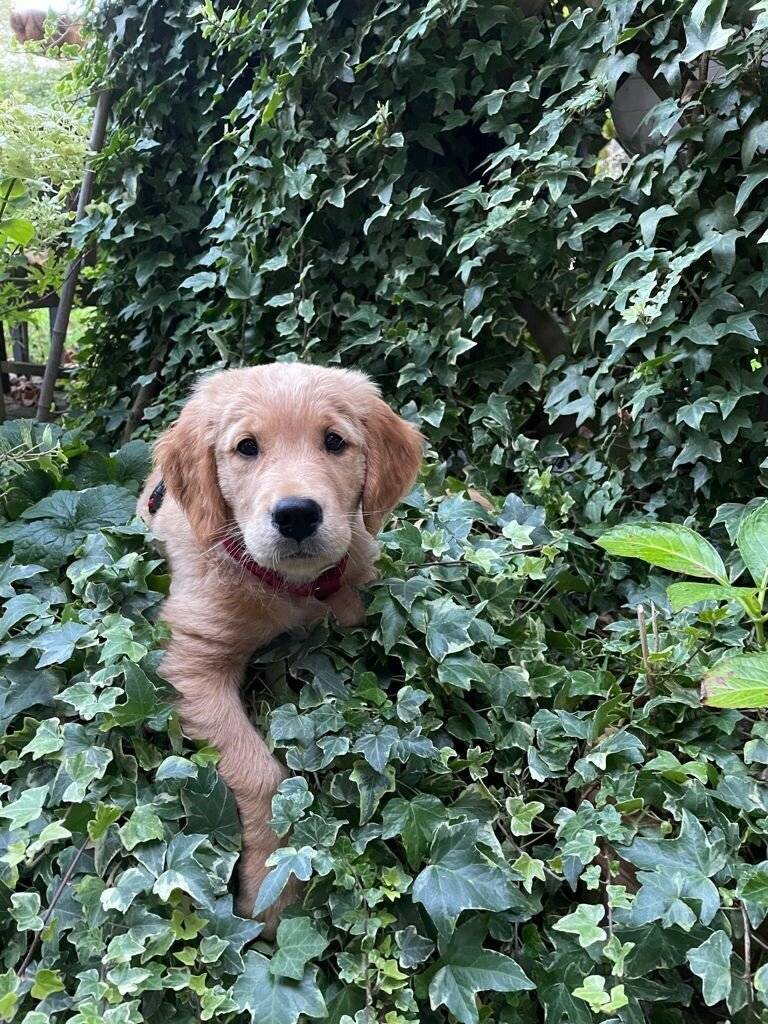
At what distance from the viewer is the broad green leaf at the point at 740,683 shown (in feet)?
4.66

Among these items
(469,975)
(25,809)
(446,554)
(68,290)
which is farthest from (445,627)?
(68,290)

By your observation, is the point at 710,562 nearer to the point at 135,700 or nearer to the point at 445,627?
the point at 445,627

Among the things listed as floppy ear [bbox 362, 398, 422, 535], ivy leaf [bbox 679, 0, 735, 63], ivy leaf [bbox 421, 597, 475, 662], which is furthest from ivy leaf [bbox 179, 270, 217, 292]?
ivy leaf [bbox 421, 597, 475, 662]

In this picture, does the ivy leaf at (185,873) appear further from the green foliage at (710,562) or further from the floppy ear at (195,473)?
the green foliage at (710,562)

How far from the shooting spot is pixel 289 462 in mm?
1935

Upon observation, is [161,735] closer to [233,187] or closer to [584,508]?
[584,508]

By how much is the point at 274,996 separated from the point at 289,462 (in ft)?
4.00

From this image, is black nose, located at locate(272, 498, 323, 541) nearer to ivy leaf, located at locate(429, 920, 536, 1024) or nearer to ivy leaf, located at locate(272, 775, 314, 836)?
ivy leaf, located at locate(272, 775, 314, 836)

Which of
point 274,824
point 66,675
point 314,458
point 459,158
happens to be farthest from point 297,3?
point 274,824

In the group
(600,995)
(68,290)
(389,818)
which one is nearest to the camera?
(600,995)

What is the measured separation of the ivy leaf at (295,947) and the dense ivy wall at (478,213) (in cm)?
198

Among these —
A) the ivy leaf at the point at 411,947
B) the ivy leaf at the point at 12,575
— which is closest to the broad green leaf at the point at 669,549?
the ivy leaf at the point at 411,947

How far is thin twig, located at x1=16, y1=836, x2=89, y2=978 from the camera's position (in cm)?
148

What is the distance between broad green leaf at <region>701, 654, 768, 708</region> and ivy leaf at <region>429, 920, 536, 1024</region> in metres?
0.69
